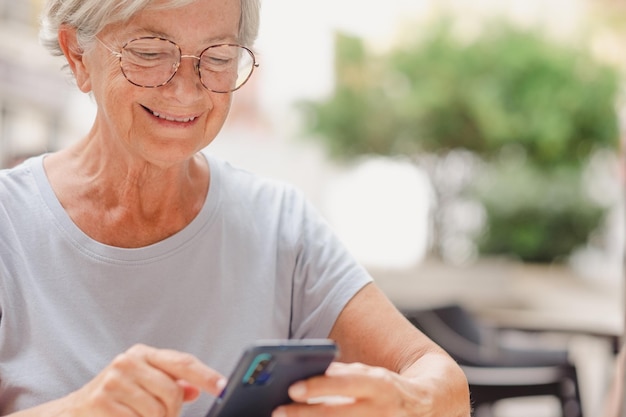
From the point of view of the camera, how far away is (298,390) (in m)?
1.19

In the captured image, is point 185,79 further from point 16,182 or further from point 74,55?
point 16,182

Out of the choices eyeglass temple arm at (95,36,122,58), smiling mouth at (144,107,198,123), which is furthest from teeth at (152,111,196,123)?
eyeglass temple arm at (95,36,122,58)

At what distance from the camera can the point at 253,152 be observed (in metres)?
10.6

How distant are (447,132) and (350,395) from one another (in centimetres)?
762

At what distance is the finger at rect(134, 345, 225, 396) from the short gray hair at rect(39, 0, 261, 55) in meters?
0.53

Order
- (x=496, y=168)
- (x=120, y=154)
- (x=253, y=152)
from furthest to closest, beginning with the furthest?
(x=253, y=152)
(x=496, y=168)
(x=120, y=154)

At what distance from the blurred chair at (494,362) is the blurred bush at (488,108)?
160 inches

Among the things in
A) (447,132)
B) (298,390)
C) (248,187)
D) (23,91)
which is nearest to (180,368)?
(298,390)

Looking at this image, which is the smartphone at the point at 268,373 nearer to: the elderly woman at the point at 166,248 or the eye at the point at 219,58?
the elderly woman at the point at 166,248

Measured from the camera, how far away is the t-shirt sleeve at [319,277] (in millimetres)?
1630

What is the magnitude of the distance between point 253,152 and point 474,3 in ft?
10.4

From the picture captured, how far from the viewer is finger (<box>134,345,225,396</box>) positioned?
1.13m

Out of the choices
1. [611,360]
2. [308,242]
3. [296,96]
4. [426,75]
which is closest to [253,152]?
[296,96]

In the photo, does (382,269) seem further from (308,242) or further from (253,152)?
(308,242)
